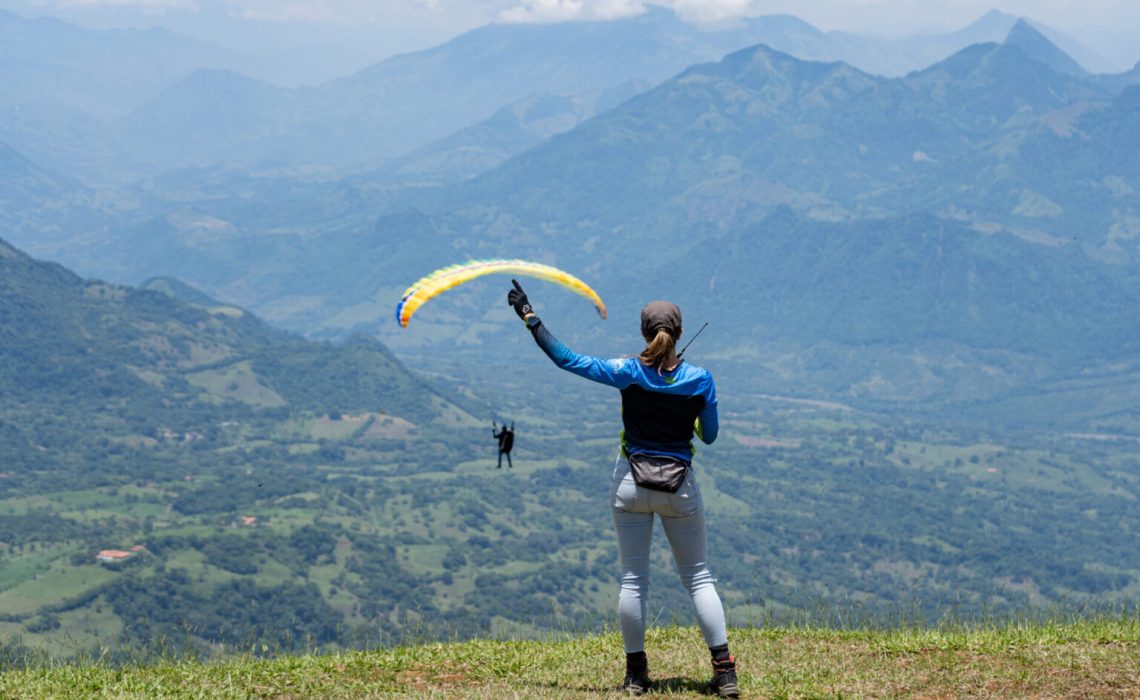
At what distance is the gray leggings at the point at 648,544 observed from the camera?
529 inches

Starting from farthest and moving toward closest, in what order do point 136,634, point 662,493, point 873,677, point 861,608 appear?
point 136,634 < point 861,608 < point 873,677 < point 662,493

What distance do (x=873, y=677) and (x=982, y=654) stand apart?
1.84 meters

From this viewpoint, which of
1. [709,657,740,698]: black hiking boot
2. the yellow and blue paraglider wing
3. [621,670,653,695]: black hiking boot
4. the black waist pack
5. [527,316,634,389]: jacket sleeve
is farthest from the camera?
the yellow and blue paraglider wing

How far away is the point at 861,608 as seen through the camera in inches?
739

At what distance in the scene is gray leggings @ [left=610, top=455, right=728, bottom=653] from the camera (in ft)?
44.1

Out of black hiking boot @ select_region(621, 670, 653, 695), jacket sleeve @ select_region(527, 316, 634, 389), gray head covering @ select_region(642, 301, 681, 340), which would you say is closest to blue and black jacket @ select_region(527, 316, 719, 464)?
jacket sleeve @ select_region(527, 316, 634, 389)

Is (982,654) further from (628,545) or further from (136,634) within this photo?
(136,634)

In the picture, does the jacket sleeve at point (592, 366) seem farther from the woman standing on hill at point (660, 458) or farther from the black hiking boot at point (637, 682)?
the black hiking boot at point (637, 682)

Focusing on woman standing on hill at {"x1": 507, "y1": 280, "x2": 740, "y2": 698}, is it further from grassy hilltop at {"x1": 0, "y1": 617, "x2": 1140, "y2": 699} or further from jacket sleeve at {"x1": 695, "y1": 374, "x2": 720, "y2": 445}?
grassy hilltop at {"x1": 0, "y1": 617, "x2": 1140, "y2": 699}

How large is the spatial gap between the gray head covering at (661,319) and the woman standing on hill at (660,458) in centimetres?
1

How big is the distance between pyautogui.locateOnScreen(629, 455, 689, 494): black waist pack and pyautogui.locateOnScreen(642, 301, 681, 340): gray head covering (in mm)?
1409

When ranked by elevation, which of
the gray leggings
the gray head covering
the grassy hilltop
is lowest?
the grassy hilltop

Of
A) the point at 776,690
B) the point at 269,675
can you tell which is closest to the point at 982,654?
the point at 776,690

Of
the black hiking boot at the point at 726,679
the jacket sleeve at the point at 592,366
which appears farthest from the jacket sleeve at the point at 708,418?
the black hiking boot at the point at 726,679
